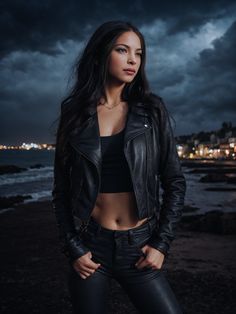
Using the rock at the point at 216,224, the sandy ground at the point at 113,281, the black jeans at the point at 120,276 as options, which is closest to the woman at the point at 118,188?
the black jeans at the point at 120,276

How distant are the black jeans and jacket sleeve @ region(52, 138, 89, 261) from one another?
0.34 feet

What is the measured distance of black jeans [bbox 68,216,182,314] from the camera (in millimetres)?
2234

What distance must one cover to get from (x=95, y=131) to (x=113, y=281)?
556 cm

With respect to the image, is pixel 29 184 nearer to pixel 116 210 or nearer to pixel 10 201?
pixel 10 201

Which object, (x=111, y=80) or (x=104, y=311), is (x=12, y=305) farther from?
(x=111, y=80)

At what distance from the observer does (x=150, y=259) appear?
221 cm

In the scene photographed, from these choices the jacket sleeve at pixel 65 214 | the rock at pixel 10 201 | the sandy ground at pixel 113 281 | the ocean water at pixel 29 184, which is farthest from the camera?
the ocean water at pixel 29 184

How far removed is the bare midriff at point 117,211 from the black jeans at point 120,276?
5 cm

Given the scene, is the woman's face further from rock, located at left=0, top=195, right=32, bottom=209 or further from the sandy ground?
rock, located at left=0, top=195, right=32, bottom=209

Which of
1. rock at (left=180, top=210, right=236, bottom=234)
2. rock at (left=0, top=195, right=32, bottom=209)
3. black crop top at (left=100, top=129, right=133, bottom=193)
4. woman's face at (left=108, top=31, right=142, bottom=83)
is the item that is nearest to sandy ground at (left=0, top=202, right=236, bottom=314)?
rock at (left=180, top=210, right=236, bottom=234)

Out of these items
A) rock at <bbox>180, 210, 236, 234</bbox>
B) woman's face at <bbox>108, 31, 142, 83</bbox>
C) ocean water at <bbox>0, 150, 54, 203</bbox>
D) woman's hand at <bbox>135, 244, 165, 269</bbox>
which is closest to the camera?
woman's hand at <bbox>135, 244, 165, 269</bbox>

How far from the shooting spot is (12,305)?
630 centimetres

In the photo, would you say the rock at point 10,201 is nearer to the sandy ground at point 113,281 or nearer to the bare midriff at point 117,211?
the sandy ground at point 113,281

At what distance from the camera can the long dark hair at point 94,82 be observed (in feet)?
8.32
